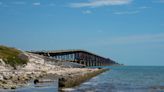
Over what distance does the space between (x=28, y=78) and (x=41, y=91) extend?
2131 cm

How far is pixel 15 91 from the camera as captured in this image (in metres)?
47.7

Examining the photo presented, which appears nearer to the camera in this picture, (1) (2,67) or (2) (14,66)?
(1) (2,67)

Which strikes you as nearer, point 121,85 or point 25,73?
point 121,85

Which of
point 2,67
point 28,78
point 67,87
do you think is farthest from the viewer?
point 2,67

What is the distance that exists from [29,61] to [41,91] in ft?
195

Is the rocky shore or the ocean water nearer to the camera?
the ocean water

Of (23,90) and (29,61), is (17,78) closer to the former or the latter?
(23,90)

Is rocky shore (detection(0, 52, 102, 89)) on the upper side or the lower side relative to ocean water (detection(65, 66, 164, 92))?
upper

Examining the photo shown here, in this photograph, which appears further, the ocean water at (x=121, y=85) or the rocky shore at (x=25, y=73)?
the rocky shore at (x=25, y=73)

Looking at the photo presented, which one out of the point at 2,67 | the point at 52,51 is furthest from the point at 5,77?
the point at 52,51

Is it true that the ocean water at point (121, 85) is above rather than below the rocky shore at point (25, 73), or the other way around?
below

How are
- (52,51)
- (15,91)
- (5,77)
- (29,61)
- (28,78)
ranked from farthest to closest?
1. (52,51)
2. (29,61)
3. (28,78)
4. (5,77)
5. (15,91)

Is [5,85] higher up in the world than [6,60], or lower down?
lower down

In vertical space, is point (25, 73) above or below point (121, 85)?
above
